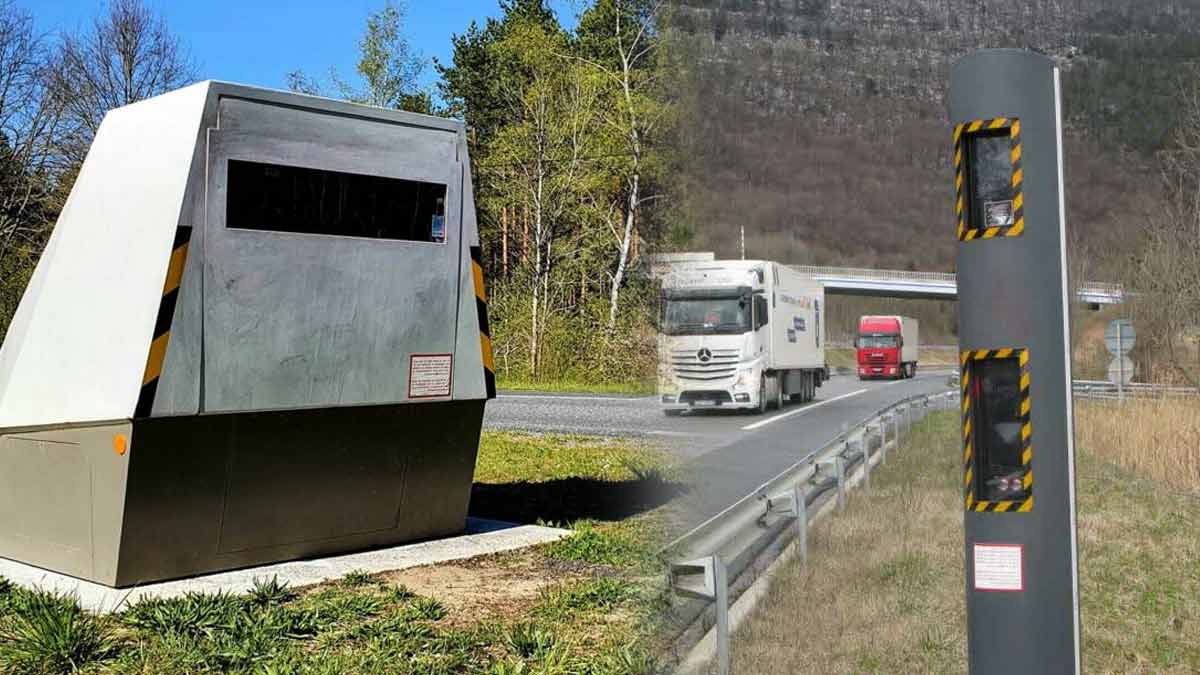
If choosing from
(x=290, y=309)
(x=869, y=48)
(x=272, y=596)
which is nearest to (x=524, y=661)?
(x=272, y=596)

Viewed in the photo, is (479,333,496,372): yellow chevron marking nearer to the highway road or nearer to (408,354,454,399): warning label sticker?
(408,354,454,399): warning label sticker

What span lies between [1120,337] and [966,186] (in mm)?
9223

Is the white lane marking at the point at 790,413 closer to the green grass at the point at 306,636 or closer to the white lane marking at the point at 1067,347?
the white lane marking at the point at 1067,347

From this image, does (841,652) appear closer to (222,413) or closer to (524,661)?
(524,661)

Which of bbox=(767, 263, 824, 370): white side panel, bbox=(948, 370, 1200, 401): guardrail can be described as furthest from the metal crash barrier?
bbox=(948, 370, 1200, 401): guardrail

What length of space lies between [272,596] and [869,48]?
175 inches

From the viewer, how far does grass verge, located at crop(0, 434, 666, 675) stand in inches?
201

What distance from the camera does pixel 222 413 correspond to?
650 centimetres

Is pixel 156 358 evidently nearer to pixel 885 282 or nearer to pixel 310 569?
pixel 310 569

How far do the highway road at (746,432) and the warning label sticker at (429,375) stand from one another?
296 cm

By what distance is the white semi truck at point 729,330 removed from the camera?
6.59 ft

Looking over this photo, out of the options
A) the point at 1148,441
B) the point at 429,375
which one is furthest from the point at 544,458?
the point at 1148,441

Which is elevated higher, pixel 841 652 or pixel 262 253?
pixel 262 253

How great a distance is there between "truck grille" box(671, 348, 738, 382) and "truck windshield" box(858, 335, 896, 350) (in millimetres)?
1457
